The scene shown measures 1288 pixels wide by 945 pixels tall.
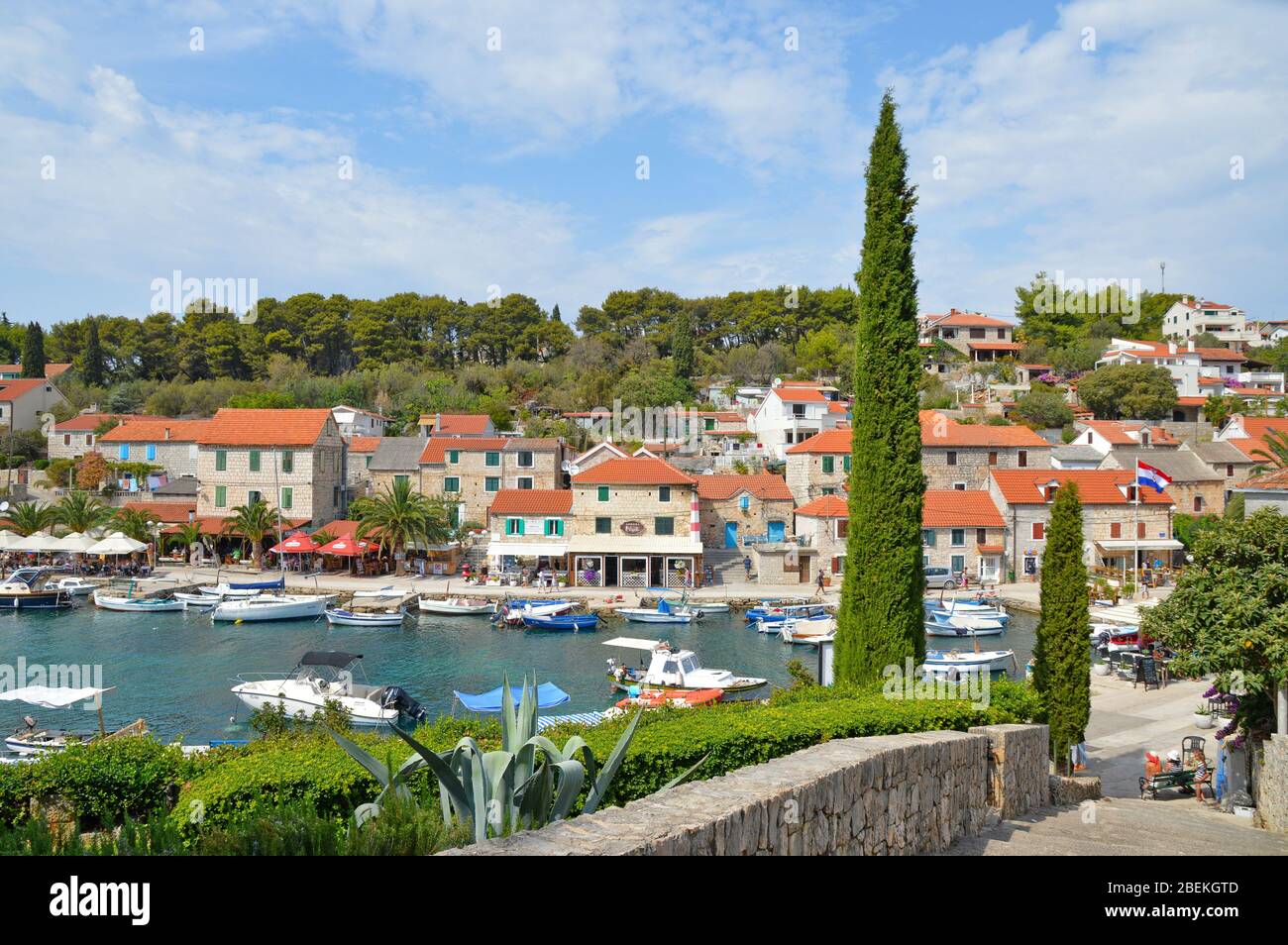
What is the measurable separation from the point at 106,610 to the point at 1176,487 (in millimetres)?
58059

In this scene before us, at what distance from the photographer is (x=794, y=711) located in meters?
10.6

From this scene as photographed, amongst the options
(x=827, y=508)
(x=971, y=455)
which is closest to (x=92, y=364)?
(x=827, y=508)

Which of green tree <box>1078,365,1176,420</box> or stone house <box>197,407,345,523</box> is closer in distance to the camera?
stone house <box>197,407,345,523</box>

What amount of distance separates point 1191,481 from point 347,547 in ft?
161

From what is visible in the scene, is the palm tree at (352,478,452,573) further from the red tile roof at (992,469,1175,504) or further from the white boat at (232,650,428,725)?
the red tile roof at (992,469,1175,504)

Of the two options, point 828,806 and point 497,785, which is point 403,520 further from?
point 828,806

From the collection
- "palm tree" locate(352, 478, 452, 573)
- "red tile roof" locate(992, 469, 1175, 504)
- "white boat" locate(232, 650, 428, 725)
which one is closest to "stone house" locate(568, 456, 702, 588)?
"palm tree" locate(352, 478, 452, 573)

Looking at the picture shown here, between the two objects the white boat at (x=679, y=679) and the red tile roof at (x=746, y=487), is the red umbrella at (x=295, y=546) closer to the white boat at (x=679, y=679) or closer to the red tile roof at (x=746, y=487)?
the red tile roof at (x=746, y=487)

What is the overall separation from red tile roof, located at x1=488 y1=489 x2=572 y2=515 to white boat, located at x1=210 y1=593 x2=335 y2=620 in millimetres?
10540

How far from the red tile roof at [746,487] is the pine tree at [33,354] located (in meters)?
65.6

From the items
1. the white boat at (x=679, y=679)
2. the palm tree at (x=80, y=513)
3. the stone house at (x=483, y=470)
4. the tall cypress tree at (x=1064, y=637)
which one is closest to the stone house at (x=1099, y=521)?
the white boat at (x=679, y=679)

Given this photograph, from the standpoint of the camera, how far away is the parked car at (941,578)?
43.9 meters

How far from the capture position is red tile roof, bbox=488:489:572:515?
151 feet

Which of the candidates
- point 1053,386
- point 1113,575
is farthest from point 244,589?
point 1053,386
